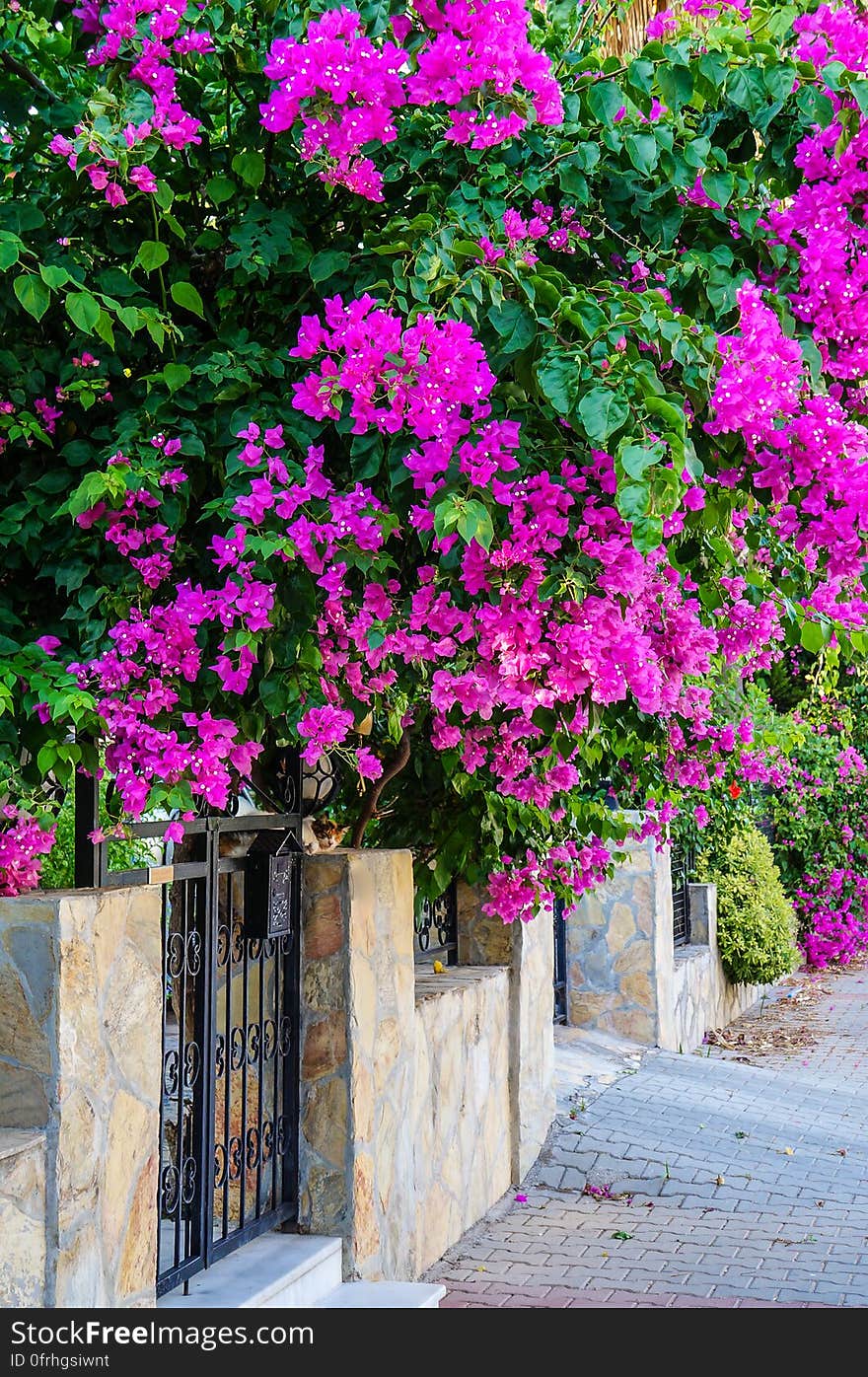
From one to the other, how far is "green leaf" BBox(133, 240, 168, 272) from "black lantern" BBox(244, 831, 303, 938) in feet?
7.06

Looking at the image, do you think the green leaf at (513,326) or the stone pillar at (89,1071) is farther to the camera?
the stone pillar at (89,1071)

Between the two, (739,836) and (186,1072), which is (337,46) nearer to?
(186,1072)

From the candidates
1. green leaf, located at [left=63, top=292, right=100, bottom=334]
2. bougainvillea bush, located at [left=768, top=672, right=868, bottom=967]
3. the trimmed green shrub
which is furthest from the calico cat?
bougainvillea bush, located at [left=768, top=672, right=868, bottom=967]

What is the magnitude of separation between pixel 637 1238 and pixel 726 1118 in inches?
90.2

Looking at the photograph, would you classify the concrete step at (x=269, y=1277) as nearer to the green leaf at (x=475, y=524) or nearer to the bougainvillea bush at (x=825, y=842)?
the green leaf at (x=475, y=524)

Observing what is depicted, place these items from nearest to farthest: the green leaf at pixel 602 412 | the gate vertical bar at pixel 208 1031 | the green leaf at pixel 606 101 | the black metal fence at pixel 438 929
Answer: the green leaf at pixel 602 412 < the green leaf at pixel 606 101 < the gate vertical bar at pixel 208 1031 < the black metal fence at pixel 438 929

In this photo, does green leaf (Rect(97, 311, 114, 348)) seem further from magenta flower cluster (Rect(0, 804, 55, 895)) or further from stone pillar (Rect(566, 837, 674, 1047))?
stone pillar (Rect(566, 837, 674, 1047))

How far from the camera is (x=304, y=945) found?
16.6 feet

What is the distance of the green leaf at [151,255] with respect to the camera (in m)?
3.16

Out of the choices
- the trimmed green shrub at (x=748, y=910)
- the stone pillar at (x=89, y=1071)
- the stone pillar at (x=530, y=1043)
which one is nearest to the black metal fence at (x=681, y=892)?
the trimmed green shrub at (x=748, y=910)

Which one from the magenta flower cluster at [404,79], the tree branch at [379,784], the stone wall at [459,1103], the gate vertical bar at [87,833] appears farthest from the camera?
the stone wall at [459,1103]

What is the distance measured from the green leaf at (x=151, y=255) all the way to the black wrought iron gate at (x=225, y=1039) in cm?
144

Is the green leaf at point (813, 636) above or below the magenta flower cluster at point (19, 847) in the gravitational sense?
above
